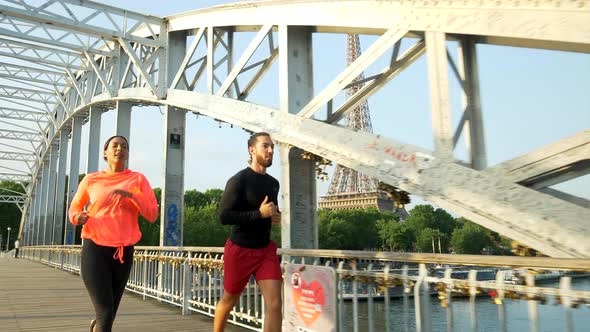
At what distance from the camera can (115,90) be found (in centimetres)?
1279

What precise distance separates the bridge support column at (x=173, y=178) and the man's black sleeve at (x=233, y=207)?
23.3ft

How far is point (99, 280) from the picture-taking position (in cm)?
296

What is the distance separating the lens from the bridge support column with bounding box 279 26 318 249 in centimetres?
612

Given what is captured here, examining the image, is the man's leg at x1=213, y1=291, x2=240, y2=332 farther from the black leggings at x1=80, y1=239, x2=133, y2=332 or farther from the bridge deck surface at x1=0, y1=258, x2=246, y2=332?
the bridge deck surface at x1=0, y1=258, x2=246, y2=332

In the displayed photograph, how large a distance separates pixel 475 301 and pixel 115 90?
12.2m

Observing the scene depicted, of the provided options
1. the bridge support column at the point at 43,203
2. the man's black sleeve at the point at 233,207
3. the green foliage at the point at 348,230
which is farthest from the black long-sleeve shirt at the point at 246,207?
the green foliage at the point at 348,230

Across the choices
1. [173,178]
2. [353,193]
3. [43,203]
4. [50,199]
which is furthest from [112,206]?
[353,193]

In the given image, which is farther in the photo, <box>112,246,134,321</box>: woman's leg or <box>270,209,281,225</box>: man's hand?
<box>112,246,134,321</box>: woman's leg

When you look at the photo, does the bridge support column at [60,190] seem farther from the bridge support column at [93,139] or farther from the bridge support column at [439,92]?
the bridge support column at [439,92]

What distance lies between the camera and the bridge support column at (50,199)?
24.9 meters

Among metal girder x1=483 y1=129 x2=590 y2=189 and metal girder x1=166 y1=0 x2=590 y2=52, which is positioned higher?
metal girder x1=166 y1=0 x2=590 y2=52

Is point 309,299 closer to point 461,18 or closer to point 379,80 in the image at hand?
point 461,18

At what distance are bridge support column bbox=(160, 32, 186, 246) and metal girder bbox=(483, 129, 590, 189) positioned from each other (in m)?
7.44

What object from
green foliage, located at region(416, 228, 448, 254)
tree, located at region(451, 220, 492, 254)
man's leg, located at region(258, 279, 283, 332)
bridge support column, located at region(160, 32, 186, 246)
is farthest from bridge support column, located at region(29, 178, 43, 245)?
tree, located at region(451, 220, 492, 254)
